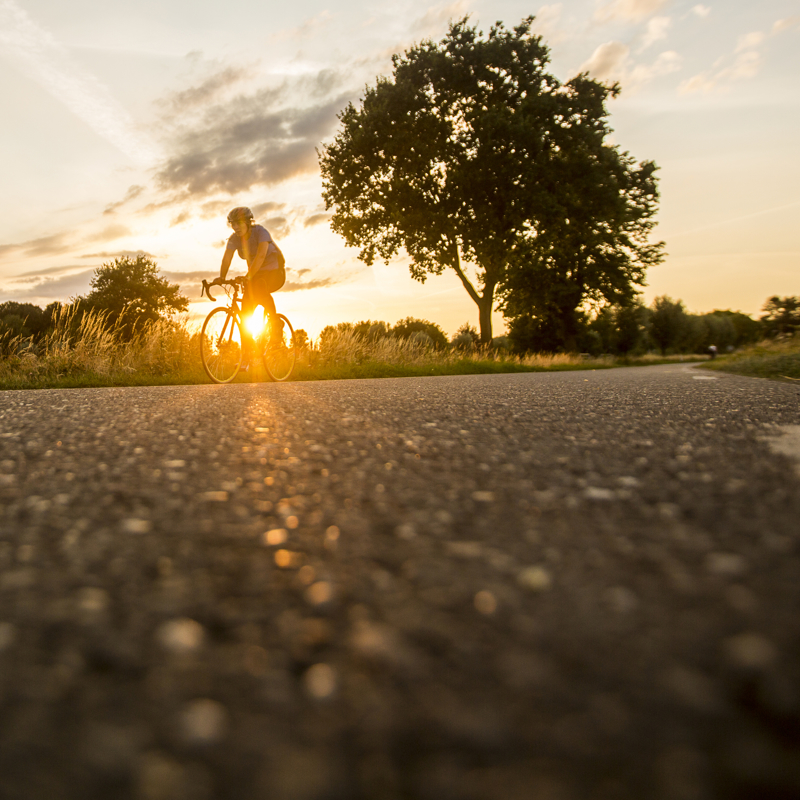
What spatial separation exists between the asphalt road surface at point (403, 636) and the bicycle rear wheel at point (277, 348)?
6233mm

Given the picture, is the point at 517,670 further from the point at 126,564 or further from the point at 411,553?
the point at 126,564

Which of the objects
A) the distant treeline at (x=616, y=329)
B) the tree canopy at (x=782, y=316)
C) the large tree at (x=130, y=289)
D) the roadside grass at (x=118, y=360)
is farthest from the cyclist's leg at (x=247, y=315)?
the large tree at (x=130, y=289)

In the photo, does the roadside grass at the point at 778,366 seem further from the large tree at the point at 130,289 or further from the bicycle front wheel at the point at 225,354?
the large tree at the point at 130,289

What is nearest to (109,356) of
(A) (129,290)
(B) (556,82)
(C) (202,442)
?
(C) (202,442)

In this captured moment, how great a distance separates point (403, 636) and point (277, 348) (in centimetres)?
742

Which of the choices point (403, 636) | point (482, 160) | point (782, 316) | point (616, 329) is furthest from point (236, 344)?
point (616, 329)

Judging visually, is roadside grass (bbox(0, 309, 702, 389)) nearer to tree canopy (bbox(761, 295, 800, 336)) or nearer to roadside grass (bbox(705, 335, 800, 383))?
roadside grass (bbox(705, 335, 800, 383))

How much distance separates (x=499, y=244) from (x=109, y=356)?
16705mm

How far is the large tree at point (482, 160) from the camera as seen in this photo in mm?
21828

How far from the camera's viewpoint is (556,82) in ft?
74.8

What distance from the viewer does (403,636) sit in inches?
31.6

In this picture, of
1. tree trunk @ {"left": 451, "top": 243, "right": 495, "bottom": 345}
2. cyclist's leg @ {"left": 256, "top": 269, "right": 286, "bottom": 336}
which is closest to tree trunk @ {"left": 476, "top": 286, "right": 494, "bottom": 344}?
tree trunk @ {"left": 451, "top": 243, "right": 495, "bottom": 345}

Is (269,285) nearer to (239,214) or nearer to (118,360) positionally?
(239,214)

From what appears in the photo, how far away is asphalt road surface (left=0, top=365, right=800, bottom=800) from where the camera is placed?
0.59m
